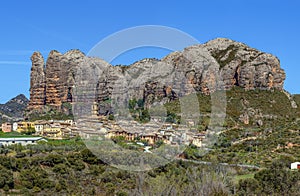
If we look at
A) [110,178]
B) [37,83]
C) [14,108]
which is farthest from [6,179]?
[14,108]

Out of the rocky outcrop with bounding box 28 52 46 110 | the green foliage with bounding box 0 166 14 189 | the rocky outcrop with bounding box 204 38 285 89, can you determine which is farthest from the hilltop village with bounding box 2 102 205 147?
the rocky outcrop with bounding box 28 52 46 110

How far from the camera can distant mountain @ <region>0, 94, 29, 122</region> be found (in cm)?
8941

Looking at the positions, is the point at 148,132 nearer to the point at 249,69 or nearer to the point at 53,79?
the point at 249,69

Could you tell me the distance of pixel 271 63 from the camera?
197ft

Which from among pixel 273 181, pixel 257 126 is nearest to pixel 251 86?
pixel 257 126

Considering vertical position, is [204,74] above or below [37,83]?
below

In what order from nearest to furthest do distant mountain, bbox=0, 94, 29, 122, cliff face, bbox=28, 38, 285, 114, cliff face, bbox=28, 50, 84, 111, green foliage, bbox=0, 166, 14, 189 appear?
green foliage, bbox=0, 166, 14, 189, cliff face, bbox=28, 38, 285, 114, cliff face, bbox=28, 50, 84, 111, distant mountain, bbox=0, 94, 29, 122

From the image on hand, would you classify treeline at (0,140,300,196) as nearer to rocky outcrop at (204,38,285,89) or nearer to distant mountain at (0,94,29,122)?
rocky outcrop at (204,38,285,89)

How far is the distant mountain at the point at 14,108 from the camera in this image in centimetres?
8941

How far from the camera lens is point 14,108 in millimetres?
100125

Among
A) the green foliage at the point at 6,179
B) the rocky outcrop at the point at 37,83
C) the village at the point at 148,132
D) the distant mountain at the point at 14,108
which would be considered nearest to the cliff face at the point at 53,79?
the rocky outcrop at the point at 37,83

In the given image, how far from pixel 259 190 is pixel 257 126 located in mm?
27711

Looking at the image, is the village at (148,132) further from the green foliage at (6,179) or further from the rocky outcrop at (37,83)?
the rocky outcrop at (37,83)

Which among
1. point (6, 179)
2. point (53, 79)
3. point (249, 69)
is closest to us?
point (6, 179)
